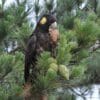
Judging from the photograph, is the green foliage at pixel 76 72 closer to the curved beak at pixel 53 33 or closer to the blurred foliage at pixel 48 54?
the blurred foliage at pixel 48 54

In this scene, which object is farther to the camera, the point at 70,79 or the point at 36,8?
the point at 36,8

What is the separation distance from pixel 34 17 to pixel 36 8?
9 cm

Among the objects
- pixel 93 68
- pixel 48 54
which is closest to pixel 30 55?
pixel 48 54

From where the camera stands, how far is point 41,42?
1623mm

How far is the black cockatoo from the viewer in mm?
1600

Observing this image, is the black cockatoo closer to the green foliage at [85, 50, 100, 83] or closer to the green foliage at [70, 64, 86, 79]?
the green foliage at [70, 64, 86, 79]

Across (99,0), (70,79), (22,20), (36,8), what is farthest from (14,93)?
(99,0)

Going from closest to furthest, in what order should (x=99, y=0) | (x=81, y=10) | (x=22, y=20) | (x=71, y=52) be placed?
(x=71, y=52)
(x=22, y=20)
(x=81, y=10)
(x=99, y=0)

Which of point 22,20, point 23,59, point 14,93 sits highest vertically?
point 22,20

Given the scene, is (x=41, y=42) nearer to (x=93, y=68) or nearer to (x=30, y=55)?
(x=30, y=55)

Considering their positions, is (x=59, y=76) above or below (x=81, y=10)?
below

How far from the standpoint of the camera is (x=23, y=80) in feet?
5.40

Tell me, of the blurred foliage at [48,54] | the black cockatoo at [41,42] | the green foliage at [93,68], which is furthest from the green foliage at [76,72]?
the green foliage at [93,68]

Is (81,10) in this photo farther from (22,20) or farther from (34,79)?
(34,79)
